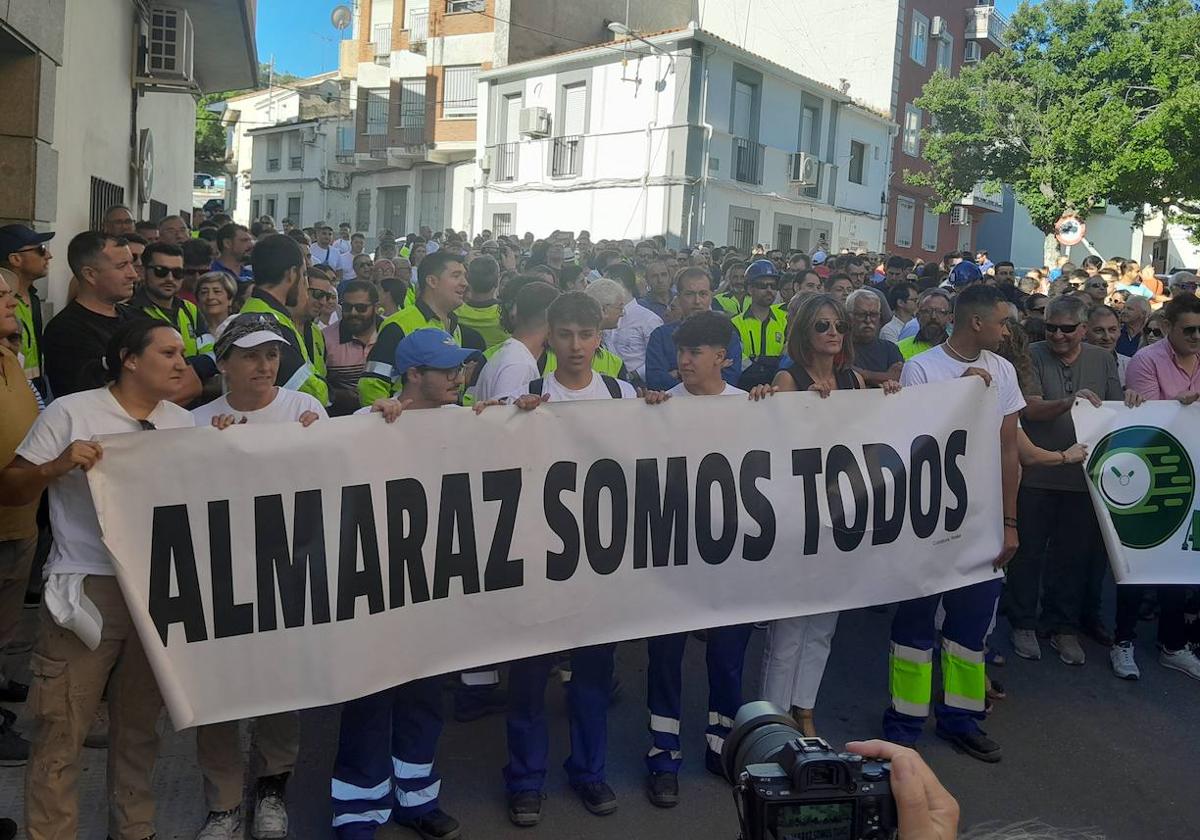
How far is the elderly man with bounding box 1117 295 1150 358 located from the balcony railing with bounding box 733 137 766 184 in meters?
19.8

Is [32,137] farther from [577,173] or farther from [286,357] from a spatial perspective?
[577,173]

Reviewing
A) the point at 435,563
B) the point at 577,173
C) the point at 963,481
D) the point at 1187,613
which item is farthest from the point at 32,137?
the point at 577,173

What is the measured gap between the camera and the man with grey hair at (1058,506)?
613cm

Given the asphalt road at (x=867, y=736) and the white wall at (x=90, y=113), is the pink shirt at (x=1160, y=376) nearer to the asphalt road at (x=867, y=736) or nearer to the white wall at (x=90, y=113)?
the asphalt road at (x=867, y=736)

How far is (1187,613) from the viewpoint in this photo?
6.50m

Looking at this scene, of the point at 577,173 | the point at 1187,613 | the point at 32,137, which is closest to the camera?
the point at 1187,613

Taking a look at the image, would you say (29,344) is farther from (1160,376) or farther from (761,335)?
(1160,376)

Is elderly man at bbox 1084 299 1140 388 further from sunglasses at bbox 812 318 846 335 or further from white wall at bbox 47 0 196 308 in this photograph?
white wall at bbox 47 0 196 308

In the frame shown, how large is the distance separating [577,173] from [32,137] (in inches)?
902

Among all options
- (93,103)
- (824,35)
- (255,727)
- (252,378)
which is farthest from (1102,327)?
(824,35)

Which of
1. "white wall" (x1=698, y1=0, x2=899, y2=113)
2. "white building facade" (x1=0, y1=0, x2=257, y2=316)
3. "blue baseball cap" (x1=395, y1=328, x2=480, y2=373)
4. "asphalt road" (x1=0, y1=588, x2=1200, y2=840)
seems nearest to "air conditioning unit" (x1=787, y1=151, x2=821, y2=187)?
"white wall" (x1=698, y1=0, x2=899, y2=113)

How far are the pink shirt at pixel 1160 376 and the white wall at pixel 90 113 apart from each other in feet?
24.6

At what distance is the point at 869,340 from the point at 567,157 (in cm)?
2387

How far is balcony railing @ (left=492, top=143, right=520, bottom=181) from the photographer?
31.5 meters
